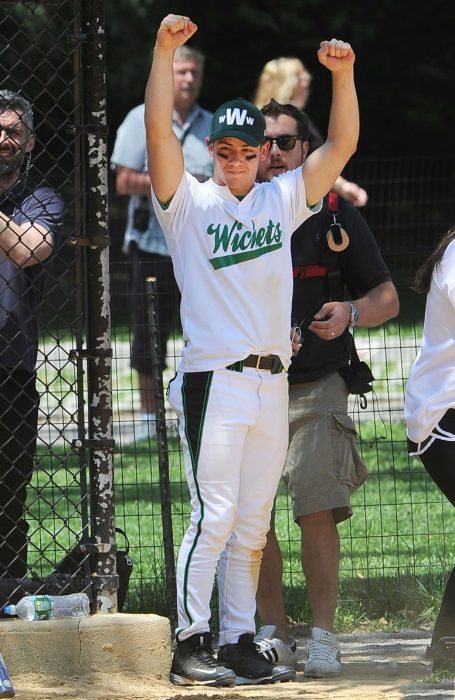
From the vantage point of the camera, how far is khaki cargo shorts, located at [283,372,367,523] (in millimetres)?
5449

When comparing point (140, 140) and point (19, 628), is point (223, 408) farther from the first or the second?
point (140, 140)

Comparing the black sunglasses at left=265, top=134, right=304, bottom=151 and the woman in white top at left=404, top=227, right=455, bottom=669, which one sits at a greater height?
the black sunglasses at left=265, top=134, right=304, bottom=151

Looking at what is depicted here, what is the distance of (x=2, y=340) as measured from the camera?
5562 mm

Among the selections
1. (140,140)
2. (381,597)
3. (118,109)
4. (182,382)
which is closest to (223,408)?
(182,382)

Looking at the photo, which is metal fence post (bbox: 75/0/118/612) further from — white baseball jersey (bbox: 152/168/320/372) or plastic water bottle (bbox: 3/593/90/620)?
white baseball jersey (bbox: 152/168/320/372)

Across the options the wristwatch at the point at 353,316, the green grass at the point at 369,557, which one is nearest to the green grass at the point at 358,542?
the green grass at the point at 369,557

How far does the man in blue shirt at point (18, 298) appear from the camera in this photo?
17.6 feet

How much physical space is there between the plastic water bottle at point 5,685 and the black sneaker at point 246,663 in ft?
2.73

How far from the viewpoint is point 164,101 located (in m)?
4.85

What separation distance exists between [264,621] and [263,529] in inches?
28.3

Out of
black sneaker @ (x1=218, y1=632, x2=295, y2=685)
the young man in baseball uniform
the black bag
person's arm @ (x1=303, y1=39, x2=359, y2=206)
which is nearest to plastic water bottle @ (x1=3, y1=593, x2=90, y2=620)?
the black bag

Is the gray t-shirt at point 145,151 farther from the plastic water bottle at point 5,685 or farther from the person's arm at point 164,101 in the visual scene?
the plastic water bottle at point 5,685

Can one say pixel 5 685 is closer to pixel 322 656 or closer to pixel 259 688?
pixel 259 688

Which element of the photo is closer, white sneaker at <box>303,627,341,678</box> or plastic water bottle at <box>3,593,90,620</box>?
plastic water bottle at <box>3,593,90,620</box>
